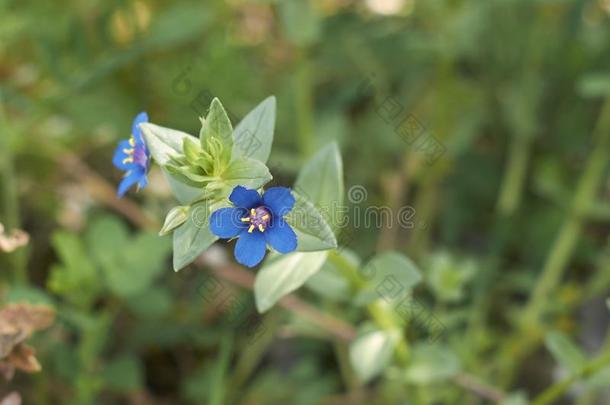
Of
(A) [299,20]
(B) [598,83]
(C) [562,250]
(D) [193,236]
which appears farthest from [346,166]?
(D) [193,236]

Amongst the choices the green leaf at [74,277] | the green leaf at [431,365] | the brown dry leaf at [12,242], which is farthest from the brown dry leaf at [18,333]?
the green leaf at [431,365]

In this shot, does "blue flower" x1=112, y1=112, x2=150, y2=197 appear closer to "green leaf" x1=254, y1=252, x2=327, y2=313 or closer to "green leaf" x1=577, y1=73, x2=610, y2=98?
"green leaf" x1=254, y1=252, x2=327, y2=313

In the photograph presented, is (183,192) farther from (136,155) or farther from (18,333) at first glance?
(18,333)

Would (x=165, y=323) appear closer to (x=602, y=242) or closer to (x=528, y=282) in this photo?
(x=528, y=282)

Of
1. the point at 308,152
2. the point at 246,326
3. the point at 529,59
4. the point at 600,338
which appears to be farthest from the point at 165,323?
the point at 529,59

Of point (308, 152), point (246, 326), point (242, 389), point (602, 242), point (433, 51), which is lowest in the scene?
point (242, 389)

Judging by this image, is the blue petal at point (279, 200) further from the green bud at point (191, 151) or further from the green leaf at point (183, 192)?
the green leaf at point (183, 192)

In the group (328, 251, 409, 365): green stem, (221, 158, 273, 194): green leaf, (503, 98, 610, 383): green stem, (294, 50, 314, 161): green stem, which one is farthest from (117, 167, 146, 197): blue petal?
(503, 98, 610, 383): green stem

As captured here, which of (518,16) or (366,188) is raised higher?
(518,16)
